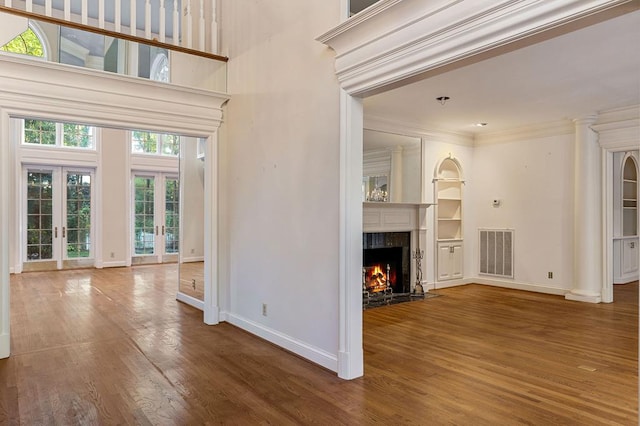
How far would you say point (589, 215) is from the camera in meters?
6.07

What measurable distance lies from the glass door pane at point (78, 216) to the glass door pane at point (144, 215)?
1.04 meters

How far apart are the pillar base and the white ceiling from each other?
2.61m

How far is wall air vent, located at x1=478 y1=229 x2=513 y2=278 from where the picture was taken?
7.19m

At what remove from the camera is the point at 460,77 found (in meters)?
4.49

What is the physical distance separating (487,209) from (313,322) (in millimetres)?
5095

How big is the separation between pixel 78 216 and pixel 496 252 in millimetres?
8988

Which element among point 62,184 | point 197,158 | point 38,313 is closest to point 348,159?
point 197,158

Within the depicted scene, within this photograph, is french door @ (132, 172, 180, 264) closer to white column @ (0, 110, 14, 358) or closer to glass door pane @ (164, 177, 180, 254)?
glass door pane @ (164, 177, 180, 254)

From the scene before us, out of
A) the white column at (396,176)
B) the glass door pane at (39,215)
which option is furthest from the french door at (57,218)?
the white column at (396,176)

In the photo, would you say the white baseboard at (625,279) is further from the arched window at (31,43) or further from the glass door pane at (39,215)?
the glass door pane at (39,215)

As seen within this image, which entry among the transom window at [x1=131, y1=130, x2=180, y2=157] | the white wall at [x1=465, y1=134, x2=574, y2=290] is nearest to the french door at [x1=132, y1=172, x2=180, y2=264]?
the transom window at [x1=131, y1=130, x2=180, y2=157]

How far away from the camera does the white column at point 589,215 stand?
19.8 feet

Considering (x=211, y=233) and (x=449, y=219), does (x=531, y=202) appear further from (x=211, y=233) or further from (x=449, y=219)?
(x=211, y=233)

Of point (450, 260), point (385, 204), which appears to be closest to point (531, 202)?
point (450, 260)
